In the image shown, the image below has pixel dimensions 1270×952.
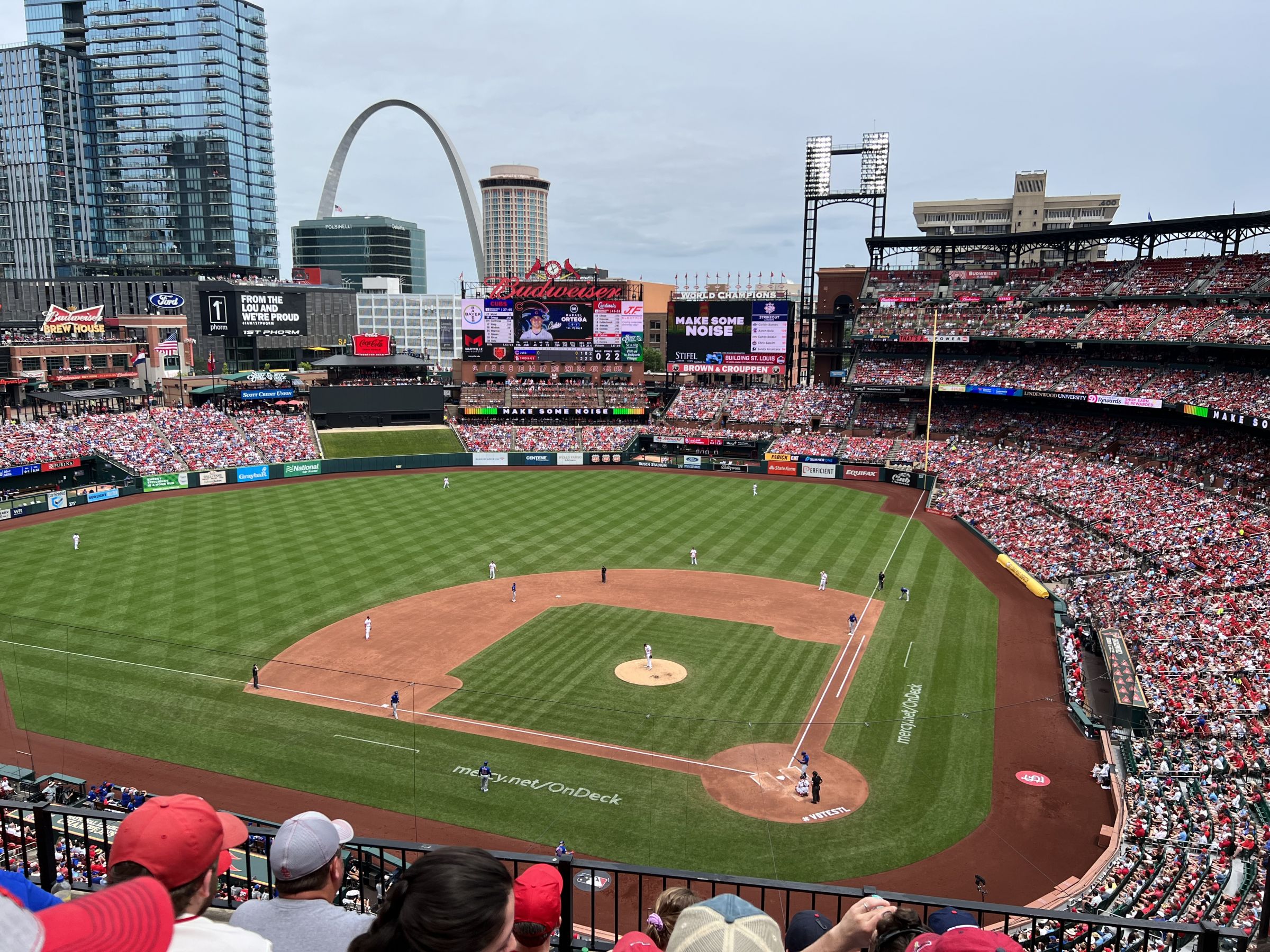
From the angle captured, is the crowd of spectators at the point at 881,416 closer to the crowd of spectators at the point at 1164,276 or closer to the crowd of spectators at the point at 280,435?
the crowd of spectators at the point at 1164,276

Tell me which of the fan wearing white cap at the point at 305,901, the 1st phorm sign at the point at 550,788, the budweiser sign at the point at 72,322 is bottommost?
the 1st phorm sign at the point at 550,788

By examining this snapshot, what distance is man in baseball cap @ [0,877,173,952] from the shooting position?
2449 mm

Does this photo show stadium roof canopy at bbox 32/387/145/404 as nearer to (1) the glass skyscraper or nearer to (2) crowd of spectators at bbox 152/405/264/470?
(2) crowd of spectators at bbox 152/405/264/470

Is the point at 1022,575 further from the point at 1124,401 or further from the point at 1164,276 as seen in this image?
the point at 1164,276

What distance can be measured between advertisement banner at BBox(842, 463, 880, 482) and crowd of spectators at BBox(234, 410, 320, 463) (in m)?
41.1

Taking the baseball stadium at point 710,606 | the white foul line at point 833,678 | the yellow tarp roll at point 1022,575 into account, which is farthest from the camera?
the yellow tarp roll at point 1022,575

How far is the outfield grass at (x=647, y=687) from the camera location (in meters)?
26.3

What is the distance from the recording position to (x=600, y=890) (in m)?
19.1

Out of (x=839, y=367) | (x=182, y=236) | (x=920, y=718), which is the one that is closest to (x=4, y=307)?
(x=182, y=236)

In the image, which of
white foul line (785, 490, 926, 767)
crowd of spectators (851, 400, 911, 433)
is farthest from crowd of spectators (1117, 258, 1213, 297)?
white foul line (785, 490, 926, 767)

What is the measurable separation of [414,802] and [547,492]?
38887 mm

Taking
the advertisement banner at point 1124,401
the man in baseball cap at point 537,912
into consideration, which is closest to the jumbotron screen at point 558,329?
the advertisement banner at point 1124,401

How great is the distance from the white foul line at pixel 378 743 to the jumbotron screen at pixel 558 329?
58.6 meters

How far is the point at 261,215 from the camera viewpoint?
437 feet
